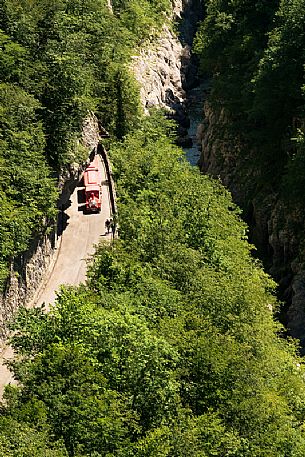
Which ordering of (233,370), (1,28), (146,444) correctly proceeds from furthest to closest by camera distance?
(1,28) → (233,370) → (146,444)

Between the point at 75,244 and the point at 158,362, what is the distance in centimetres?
1637

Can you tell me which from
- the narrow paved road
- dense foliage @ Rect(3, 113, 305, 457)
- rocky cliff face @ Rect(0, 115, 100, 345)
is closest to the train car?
the narrow paved road

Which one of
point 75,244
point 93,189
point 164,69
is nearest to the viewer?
point 75,244

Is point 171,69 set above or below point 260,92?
above

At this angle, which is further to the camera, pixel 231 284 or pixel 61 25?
pixel 61 25

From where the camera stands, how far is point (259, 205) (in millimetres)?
54406

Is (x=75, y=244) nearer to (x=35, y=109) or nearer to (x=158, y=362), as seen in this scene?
(x=35, y=109)

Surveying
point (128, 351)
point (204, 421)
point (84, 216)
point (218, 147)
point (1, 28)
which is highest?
point (1, 28)

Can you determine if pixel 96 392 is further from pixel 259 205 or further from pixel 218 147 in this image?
pixel 218 147

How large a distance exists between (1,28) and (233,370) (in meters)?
24.8

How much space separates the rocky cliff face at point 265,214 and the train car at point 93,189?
14927 millimetres

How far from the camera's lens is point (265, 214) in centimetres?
5356

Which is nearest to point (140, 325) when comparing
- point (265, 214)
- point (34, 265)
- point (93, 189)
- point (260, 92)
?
point (34, 265)

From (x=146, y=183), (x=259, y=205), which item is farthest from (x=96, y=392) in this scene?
(x=259, y=205)
